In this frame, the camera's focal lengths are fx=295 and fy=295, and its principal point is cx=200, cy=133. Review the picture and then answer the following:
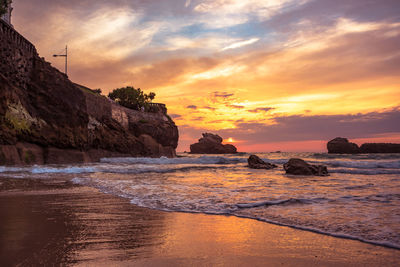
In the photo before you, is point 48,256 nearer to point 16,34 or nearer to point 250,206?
point 250,206

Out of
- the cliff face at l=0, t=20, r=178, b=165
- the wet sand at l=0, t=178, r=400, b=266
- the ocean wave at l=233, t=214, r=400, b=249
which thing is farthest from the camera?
the cliff face at l=0, t=20, r=178, b=165

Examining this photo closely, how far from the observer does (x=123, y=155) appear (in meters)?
28.6

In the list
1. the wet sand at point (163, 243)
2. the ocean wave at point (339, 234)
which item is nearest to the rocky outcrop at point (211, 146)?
the wet sand at point (163, 243)

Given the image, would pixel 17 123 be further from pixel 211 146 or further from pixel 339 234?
pixel 211 146

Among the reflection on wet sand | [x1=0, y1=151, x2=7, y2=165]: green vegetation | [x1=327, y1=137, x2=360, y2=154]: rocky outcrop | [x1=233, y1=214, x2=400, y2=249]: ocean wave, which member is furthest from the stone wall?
[x1=327, y1=137, x2=360, y2=154]: rocky outcrop

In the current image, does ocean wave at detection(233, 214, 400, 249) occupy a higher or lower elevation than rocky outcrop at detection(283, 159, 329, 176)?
lower

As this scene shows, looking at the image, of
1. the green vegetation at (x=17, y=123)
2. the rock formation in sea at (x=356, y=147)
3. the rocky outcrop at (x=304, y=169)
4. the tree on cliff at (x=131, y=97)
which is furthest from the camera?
the rock formation in sea at (x=356, y=147)

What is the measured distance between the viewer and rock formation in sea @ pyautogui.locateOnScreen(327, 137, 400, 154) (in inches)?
2381

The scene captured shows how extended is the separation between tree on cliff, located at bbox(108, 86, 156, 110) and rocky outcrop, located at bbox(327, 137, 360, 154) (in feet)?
136

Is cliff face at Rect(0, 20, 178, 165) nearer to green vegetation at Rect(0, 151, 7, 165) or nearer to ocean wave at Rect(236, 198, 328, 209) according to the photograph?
green vegetation at Rect(0, 151, 7, 165)

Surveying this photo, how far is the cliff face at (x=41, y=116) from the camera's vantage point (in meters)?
16.0

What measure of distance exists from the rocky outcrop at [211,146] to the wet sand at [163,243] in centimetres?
9357

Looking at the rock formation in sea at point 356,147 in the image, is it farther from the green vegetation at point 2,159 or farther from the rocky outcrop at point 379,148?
the green vegetation at point 2,159

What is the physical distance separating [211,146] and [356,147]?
4507 cm
